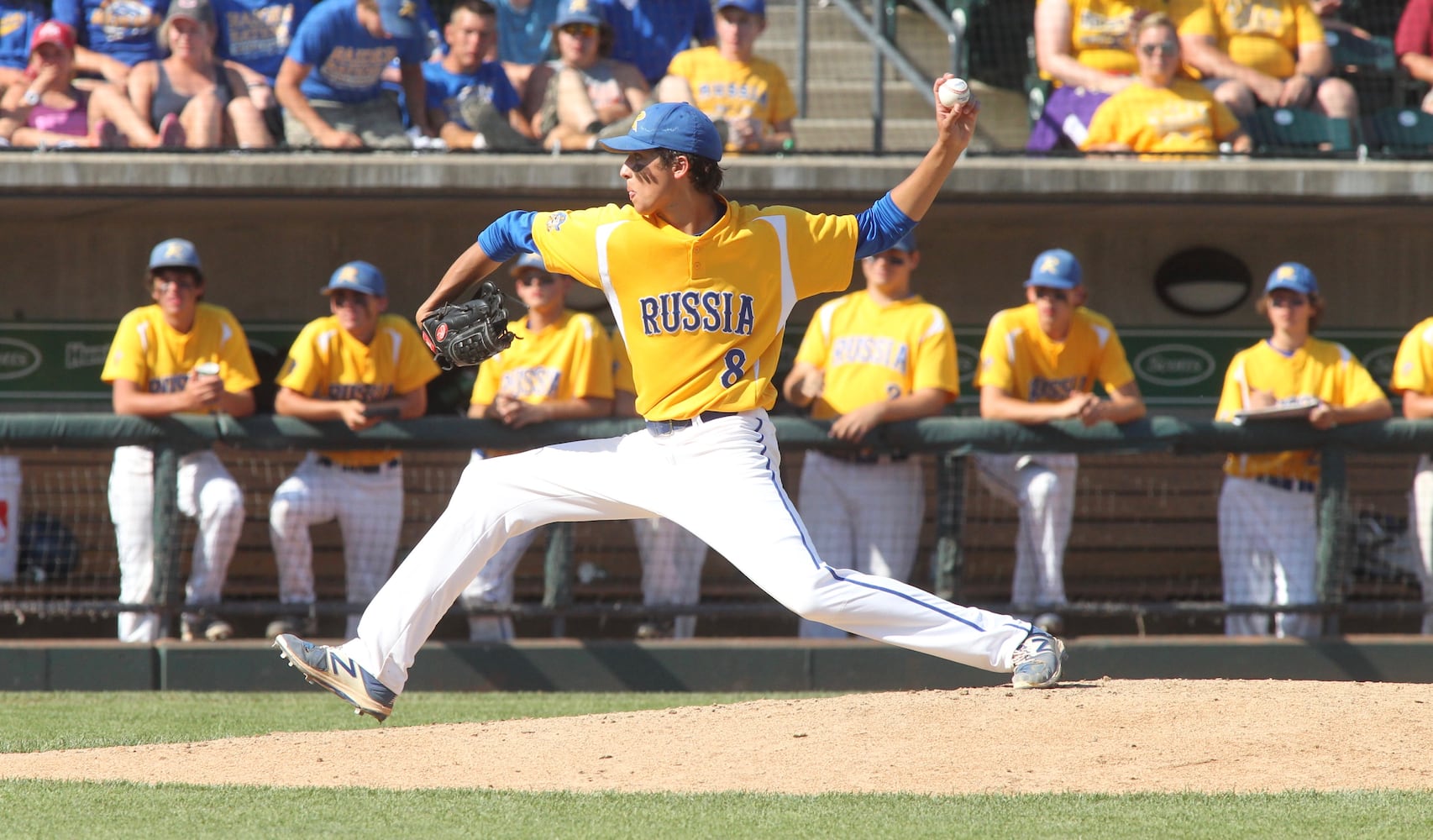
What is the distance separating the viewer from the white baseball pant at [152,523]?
640 centimetres

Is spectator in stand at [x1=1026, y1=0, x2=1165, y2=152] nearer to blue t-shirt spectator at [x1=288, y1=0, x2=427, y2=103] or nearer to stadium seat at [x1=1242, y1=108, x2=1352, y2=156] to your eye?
stadium seat at [x1=1242, y1=108, x2=1352, y2=156]

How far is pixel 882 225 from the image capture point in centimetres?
423

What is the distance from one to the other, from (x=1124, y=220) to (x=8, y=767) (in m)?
5.88

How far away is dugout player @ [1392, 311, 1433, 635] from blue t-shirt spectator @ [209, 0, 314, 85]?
548 centimetres

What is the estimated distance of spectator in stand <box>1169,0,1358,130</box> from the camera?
823 cm

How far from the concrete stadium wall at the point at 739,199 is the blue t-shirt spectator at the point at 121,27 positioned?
0.88 meters

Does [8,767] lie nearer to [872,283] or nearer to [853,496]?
[853,496]

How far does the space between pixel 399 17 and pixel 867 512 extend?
338 centimetres

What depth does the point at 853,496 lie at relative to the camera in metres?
6.59

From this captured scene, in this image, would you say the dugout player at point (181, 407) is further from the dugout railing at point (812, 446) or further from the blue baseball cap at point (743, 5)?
the blue baseball cap at point (743, 5)

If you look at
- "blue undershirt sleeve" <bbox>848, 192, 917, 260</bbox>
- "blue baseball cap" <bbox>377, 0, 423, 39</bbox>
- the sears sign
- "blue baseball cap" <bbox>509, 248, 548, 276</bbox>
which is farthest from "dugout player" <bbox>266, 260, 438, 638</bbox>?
the sears sign

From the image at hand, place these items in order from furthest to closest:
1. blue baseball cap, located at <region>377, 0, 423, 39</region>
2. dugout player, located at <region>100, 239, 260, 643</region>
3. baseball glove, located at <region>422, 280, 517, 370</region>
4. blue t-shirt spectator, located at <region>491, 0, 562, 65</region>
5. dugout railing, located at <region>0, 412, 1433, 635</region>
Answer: blue t-shirt spectator, located at <region>491, 0, 562, 65</region>
blue baseball cap, located at <region>377, 0, 423, 39</region>
dugout player, located at <region>100, 239, 260, 643</region>
dugout railing, located at <region>0, 412, 1433, 635</region>
baseball glove, located at <region>422, 280, 517, 370</region>

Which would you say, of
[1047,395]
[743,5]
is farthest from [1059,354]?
[743,5]

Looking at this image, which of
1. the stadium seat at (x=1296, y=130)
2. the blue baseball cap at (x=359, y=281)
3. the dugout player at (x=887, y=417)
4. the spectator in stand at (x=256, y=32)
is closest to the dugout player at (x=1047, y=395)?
the dugout player at (x=887, y=417)
